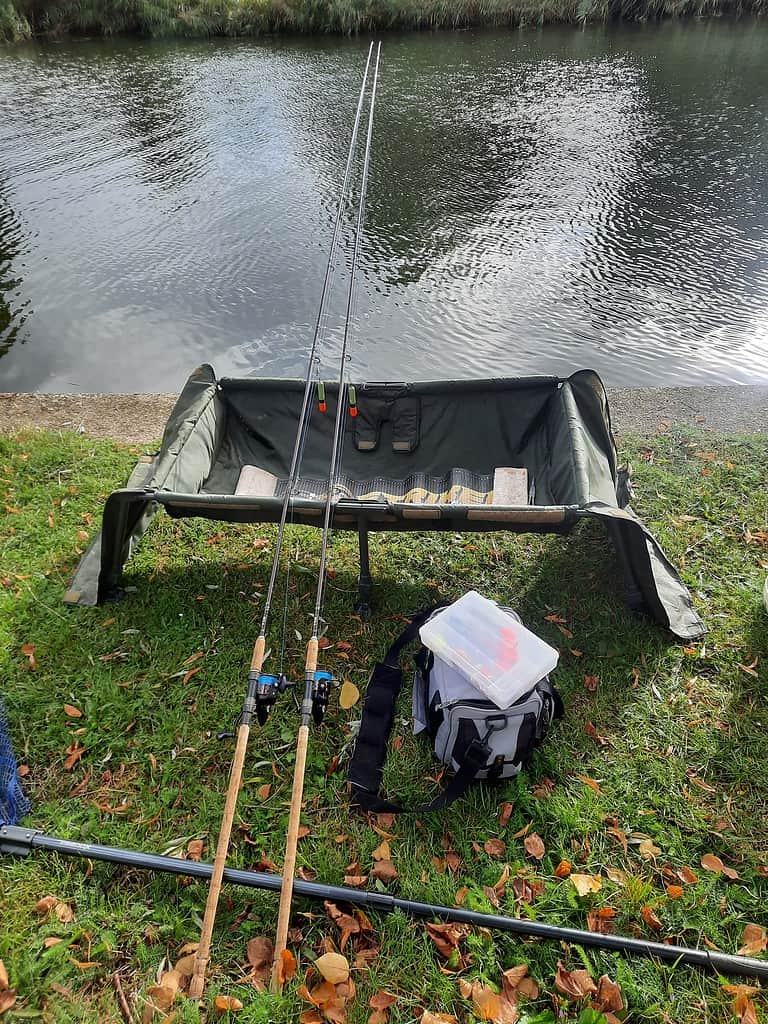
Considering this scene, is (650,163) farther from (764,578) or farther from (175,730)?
(175,730)

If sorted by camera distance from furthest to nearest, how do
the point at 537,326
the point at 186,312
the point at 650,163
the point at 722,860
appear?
the point at 650,163, the point at 186,312, the point at 537,326, the point at 722,860

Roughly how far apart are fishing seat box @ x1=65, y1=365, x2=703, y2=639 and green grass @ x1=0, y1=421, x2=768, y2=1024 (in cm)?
30

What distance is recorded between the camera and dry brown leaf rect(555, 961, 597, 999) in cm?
219

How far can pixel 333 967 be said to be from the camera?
2244mm

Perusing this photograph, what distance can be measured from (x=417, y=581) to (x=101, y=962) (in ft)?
7.50

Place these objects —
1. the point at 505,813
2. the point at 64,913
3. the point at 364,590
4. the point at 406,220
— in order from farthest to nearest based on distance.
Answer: the point at 406,220 → the point at 364,590 → the point at 505,813 → the point at 64,913

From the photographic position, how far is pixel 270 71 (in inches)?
623

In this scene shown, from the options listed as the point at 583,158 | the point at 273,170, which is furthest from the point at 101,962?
the point at 583,158

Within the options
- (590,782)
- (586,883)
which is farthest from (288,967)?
(590,782)

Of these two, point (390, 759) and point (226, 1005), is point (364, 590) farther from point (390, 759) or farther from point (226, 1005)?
point (226, 1005)

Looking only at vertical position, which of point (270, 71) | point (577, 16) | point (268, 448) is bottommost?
point (268, 448)

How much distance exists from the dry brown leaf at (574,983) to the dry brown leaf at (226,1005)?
3.47 feet

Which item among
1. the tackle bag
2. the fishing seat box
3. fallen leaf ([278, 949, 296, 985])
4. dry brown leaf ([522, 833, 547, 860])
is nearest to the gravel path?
the fishing seat box

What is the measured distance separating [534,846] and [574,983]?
480 millimetres
